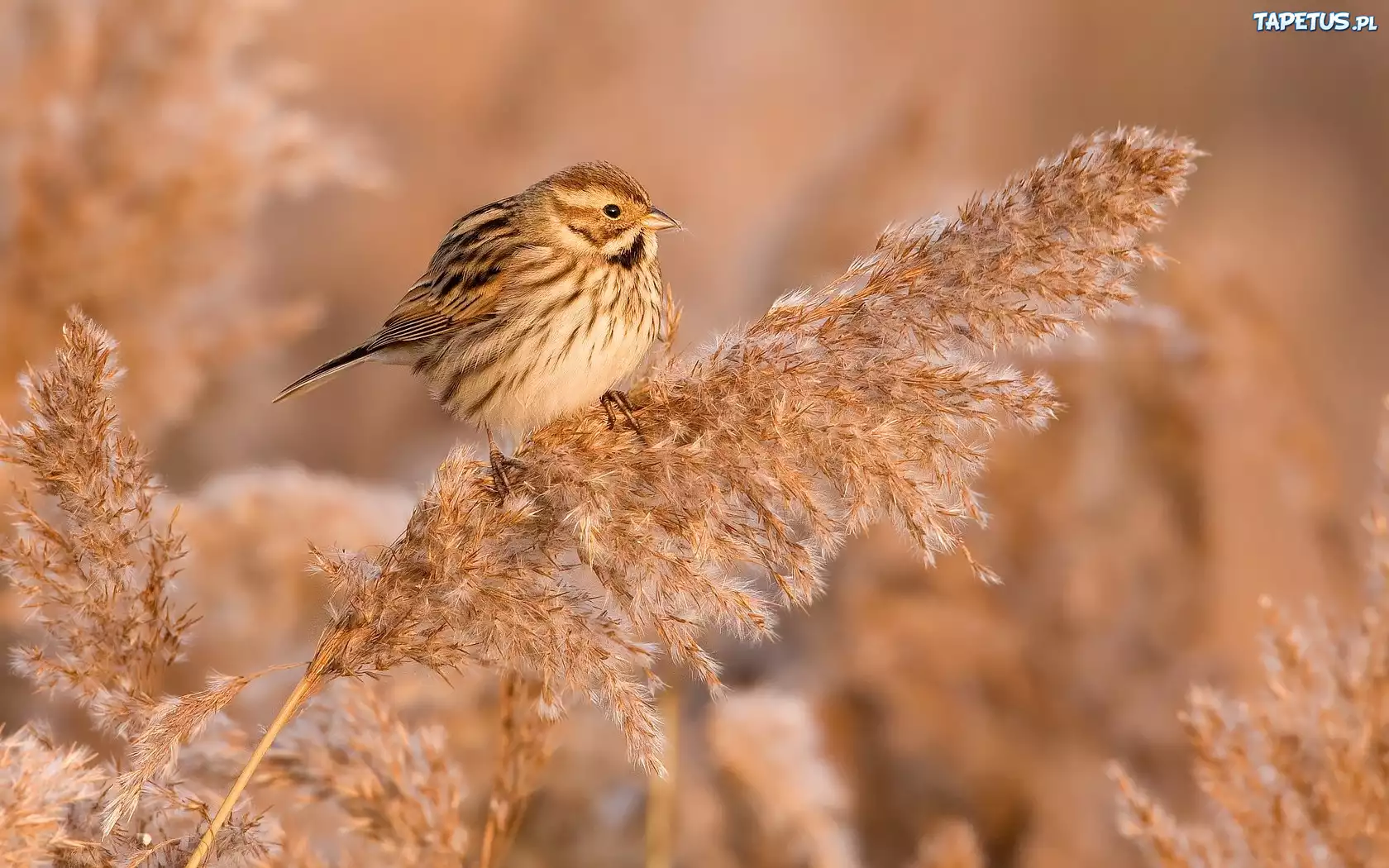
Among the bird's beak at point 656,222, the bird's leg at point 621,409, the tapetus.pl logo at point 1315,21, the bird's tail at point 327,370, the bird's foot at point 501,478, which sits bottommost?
the bird's foot at point 501,478

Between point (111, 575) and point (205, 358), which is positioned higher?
point (205, 358)

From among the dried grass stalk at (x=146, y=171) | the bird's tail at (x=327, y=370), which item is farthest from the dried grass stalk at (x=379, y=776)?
the dried grass stalk at (x=146, y=171)

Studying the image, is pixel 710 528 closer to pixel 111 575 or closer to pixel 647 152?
pixel 111 575

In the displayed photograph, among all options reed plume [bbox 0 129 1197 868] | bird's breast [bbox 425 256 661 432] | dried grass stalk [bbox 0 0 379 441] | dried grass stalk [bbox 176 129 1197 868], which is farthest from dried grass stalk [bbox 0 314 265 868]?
dried grass stalk [bbox 0 0 379 441]

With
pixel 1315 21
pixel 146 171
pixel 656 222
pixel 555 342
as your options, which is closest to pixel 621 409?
pixel 555 342

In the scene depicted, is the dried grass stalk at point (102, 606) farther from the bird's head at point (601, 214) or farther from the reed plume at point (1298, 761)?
the bird's head at point (601, 214)

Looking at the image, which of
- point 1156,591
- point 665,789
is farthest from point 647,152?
point 665,789

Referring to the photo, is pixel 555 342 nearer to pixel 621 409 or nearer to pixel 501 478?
pixel 621 409
